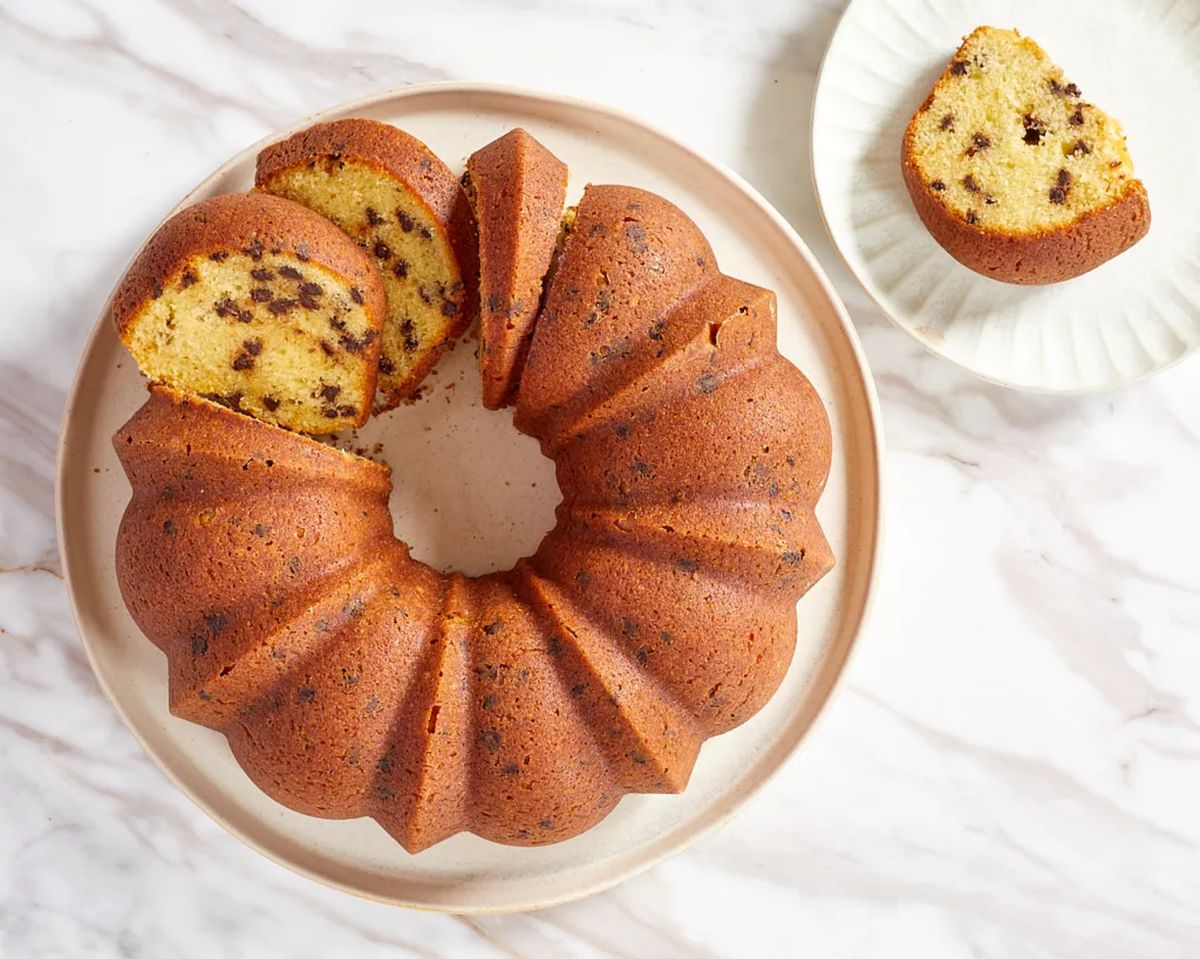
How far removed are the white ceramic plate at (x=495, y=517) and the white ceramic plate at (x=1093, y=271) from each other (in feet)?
0.81

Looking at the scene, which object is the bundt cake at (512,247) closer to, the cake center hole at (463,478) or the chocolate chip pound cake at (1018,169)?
the cake center hole at (463,478)

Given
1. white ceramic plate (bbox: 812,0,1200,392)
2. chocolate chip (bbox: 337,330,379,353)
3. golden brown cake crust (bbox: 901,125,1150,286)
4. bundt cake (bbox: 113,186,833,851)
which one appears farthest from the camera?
white ceramic plate (bbox: 812,0,1200,392)

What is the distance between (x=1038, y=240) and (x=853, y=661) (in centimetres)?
105

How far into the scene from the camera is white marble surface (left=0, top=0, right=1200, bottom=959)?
247 cm

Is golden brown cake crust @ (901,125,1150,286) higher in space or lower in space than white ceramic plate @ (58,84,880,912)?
higher

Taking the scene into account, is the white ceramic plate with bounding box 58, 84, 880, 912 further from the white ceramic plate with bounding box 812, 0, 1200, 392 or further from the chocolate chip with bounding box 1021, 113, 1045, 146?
the chocolate chip with bounding box 1021, 113, 1045, 146

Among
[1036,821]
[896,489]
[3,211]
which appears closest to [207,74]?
[3,211]

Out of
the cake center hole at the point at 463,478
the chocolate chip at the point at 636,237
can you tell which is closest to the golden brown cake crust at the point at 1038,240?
the chocolate chip at the point at 636,237

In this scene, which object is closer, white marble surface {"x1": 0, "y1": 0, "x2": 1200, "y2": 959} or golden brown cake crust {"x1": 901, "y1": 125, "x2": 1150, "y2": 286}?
golden brown cake crust {"x1": 901, "y1": 125, "x2": 1150, "y2": 286}

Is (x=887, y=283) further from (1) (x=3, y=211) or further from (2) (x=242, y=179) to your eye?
(1) (x=3, y=211)

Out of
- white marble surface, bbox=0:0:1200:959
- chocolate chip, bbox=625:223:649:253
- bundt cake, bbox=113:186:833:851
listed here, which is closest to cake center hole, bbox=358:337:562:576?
bundt cake, bbox=113:186:833:851

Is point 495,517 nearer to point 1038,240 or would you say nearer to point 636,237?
point 636,237

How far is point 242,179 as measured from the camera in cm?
229

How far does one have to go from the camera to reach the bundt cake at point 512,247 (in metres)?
1.97
